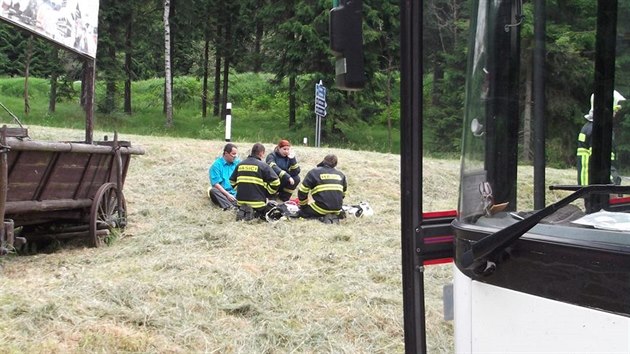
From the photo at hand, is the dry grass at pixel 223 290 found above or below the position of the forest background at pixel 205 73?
below

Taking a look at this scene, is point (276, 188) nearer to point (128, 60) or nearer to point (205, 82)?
point (128, 60)

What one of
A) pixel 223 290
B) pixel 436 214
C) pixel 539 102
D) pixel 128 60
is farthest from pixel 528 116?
pixel 128 60

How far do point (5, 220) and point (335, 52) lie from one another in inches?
189

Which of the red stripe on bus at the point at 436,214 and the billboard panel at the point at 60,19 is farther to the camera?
the billboard panel at the point at 60,19

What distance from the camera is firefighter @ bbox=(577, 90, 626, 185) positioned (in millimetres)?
2086

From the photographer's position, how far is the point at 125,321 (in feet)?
15.4

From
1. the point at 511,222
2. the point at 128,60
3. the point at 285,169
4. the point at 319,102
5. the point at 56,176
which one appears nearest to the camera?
the point at 511,222

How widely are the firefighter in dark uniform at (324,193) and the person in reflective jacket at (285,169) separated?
0.94 meters

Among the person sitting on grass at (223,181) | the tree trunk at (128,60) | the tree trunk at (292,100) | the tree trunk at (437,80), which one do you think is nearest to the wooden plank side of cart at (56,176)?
the person sitting on grass at (223,181)

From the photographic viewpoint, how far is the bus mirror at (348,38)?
1995 millimetres

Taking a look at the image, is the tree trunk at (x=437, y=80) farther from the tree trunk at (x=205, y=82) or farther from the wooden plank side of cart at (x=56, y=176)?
the tree trunk at (x=205, y=82)

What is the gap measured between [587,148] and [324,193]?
7160 mm

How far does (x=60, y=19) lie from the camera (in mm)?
6902

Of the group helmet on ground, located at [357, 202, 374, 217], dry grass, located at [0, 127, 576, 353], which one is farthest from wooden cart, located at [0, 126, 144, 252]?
helmet on ground, located at [357, 202, 374, 217]
